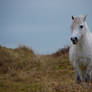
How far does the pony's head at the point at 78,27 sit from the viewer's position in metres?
5.20

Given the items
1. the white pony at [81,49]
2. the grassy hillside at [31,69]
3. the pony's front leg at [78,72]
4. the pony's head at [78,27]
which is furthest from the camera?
the grassy hillside at [31,69]

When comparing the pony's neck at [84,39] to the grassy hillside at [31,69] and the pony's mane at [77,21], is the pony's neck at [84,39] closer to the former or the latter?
the pony's mane at [77,21]

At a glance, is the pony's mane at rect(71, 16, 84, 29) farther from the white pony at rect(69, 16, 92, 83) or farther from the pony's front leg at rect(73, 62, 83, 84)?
the pony's front leg at rect(73, 62, 83, 84)

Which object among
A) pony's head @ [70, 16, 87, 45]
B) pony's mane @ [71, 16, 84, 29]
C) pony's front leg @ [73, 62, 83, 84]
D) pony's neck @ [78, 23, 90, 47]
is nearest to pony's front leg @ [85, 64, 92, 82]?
pony's front leg @ [73, 62, 83, 84]

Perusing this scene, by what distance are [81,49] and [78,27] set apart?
60cm

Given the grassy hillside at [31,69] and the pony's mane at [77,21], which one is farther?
the grassy hillside at [31,69]

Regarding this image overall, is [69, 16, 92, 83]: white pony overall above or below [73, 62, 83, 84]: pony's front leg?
above

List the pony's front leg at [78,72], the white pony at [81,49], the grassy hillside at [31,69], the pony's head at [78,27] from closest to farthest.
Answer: the pony's head at [78,27], the white pony at [81,49], the pony's front leg at [78,72], the grassy hillside at [31,69]

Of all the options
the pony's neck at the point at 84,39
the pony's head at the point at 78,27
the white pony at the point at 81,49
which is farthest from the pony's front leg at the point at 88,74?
the pony's head at the point at 78,27

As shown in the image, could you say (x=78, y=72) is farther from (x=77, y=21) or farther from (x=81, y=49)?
(x=77, y=21)

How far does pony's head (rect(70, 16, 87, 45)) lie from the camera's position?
520cm

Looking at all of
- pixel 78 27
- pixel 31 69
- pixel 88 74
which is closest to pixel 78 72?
pixel 88 74

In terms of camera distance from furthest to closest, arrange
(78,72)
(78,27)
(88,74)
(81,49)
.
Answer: (78,72) → (88,74) → (81,49) → (78,27)

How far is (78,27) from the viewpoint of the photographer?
209 inches
